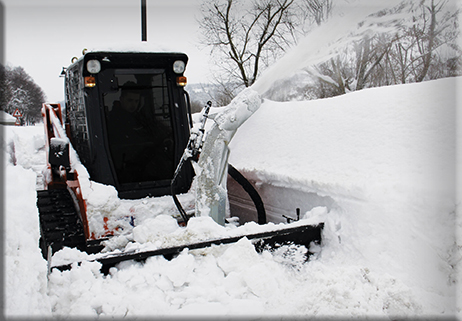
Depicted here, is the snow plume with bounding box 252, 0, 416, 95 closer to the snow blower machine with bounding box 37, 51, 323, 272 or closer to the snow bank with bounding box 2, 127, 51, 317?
the snow blower machine with bounding box 37, 51, 323, 272

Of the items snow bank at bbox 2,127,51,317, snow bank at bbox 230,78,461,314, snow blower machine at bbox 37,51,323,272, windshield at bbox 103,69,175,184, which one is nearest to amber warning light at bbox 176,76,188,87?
snow blower machine at bbox 37,51,323,272

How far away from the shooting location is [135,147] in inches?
158

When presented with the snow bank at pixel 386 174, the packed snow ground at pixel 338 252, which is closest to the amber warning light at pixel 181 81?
the snow bank at pixel 386 174

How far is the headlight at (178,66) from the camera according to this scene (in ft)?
13.1

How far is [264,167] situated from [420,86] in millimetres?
1711

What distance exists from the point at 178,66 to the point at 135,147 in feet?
3.20

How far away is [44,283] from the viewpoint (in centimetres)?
192

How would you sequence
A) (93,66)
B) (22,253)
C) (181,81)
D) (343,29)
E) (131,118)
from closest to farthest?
(22,253) → (93,66) → (131,118) → (181,81) → (343,29)

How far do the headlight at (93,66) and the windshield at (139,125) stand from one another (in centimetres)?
12

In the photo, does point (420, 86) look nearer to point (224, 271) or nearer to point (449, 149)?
point (449, 149)

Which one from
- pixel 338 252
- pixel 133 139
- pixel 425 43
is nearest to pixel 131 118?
pixel 133 139

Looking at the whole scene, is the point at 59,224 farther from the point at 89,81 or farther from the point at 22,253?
the point at 22,253

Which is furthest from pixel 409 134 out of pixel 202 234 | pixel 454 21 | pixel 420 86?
pixel 454 21

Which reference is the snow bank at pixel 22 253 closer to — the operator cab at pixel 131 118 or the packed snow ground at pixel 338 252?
the packed snow ground at pixel 338 252
